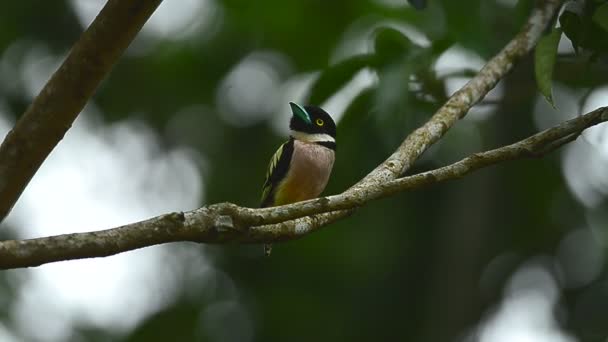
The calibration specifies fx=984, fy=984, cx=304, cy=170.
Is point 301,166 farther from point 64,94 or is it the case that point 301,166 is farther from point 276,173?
point 64,94

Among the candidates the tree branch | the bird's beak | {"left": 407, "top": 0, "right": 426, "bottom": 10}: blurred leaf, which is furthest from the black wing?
the tree branch

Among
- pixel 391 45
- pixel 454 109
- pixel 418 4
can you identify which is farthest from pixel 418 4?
pixel 391 45

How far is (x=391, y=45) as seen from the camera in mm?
5555

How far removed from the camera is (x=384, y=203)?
11898 millimetres

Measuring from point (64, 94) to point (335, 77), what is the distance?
2.50 metres

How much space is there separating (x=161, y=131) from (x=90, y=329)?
8.96 feet

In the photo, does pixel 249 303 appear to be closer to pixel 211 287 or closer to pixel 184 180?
pixel 211 287

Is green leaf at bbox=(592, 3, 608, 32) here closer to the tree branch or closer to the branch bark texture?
the branch bark texture

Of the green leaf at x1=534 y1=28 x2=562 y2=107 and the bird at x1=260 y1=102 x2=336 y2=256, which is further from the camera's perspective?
the bird at x1=260 y1=102 x2=336 y2=256

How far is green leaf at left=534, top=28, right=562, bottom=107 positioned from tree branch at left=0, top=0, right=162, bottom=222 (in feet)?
5.43

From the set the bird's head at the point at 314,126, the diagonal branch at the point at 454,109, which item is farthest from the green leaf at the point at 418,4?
the bird's head at the point at 314,126

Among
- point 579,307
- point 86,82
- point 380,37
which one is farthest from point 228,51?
point 86,82

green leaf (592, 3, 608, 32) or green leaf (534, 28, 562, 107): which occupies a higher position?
green leaf (592, 3, 608, 32)

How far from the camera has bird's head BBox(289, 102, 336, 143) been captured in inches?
267
